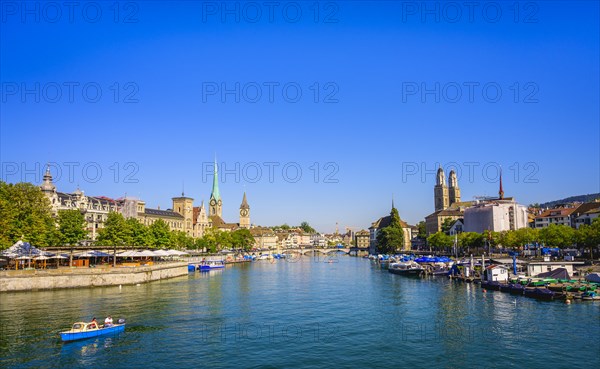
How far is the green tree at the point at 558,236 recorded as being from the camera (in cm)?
9035

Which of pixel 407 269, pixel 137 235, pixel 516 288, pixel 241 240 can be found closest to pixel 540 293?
pixel 516 288

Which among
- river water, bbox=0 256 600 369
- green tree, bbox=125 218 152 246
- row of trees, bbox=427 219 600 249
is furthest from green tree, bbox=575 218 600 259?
green tree, bbox=125 218 152 246

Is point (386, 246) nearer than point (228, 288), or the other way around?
point (228, 288)

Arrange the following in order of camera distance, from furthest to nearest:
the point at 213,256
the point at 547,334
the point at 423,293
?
the point at 213,256
the point at 423,293
the point at 547,334

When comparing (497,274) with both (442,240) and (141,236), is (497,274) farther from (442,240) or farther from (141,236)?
(442,240)

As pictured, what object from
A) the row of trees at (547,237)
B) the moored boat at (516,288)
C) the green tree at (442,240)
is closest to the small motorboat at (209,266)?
the row of trees at (547,237)

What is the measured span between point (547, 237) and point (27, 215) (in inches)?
3889

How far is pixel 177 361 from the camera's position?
31.4 m

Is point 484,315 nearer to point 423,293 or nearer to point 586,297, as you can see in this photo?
point 586,297

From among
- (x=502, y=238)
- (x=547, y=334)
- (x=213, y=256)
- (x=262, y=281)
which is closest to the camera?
(x=547, y=334)

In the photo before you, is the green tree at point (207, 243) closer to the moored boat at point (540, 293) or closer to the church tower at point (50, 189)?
the church tower at point (50, 189)

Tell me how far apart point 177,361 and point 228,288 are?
40.1 metres

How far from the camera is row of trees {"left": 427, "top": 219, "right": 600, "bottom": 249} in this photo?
8419 centimetres

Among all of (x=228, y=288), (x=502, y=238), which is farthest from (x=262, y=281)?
(x=502, y=238)
